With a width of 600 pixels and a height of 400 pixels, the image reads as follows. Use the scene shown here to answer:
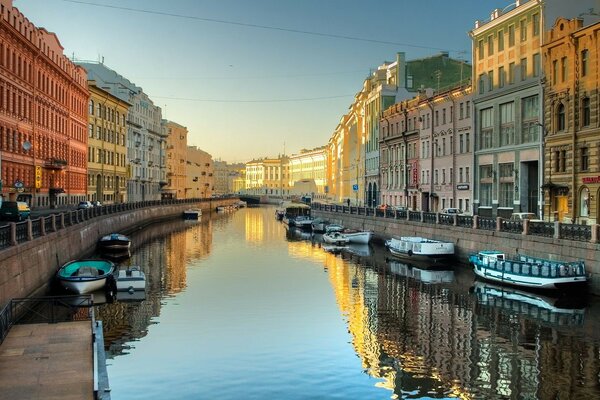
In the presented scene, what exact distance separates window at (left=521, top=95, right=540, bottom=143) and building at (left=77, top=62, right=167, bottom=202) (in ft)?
250

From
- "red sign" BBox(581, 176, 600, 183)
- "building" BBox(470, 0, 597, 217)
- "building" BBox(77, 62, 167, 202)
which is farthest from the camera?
"building" BBox(77, 62, 167, 202)

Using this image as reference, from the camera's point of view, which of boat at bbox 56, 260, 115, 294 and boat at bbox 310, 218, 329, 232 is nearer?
boat at bbox 56, 260, 115, 294

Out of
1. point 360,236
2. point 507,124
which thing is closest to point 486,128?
point 507,124

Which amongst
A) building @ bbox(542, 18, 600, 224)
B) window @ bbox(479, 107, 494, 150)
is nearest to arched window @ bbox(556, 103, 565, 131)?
building @ bbox(542, 18, 600, 224)

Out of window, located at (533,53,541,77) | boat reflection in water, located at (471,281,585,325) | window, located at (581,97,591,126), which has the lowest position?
boat reflection in water, located at (471,281,585,325)

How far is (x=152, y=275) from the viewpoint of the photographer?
1794 inches

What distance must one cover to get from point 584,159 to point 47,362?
40017 mm

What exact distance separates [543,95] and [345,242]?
25.7 meters

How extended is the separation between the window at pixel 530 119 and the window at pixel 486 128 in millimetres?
5992

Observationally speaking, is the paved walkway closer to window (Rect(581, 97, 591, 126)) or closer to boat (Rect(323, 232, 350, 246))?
window (Rect(581, 97, 591, 126))

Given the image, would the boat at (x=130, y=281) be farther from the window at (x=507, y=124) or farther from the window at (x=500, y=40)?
the window at (x=500, y=40)

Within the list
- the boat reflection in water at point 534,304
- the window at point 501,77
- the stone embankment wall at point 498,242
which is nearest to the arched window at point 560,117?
the stone embankment wall at point 498,242

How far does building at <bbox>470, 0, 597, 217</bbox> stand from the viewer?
55.7m

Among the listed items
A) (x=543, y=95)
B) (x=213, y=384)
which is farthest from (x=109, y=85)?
(x=213, y=384)
